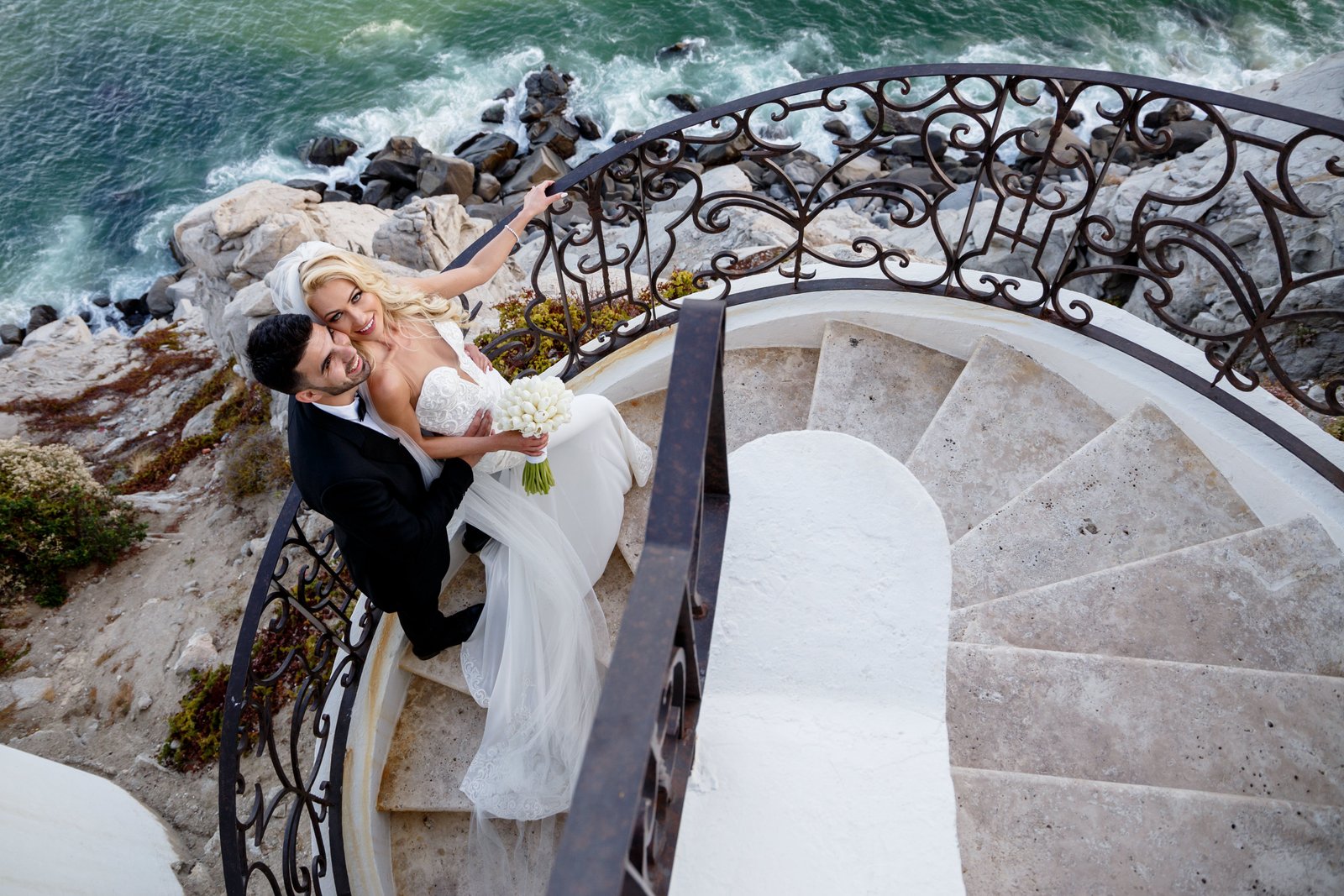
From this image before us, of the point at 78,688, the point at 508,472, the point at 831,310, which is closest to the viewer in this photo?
the point at 508,472

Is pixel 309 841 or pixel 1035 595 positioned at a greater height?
pixel 1035 595

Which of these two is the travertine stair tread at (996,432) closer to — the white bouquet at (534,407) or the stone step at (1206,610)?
the stone step at (1206,610)

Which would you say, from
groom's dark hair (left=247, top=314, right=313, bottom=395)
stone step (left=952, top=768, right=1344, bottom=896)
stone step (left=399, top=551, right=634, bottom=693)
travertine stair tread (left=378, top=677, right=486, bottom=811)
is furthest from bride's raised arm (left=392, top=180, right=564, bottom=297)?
stone step (left=952, top=768, right=1344, bottom=896)

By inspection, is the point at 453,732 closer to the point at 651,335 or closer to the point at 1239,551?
the point at 651,335

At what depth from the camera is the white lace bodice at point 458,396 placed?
3414mm

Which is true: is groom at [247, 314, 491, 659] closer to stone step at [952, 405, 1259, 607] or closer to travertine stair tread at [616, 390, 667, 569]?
travertine stair tread at [616, 390, 667, 569]

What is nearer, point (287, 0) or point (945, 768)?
point (945, 768)

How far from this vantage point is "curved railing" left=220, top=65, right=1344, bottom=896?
1.83 meters

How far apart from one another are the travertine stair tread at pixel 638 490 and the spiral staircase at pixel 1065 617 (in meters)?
0.02

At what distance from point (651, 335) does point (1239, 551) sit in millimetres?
2961

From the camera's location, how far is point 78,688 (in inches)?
249

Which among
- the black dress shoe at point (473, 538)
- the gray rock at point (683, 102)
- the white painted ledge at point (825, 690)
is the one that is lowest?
the gray rock at point (683, 102)

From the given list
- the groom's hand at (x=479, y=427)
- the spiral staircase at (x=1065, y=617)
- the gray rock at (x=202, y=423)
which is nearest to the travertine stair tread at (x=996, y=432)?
the spiral staircase at (x=1065, y=617)

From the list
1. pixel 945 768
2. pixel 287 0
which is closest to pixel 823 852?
pixel 945 768
